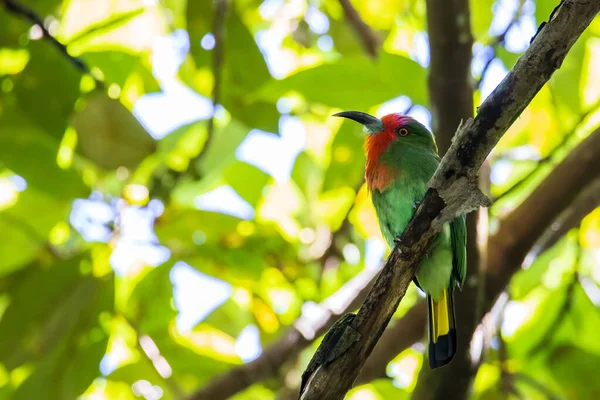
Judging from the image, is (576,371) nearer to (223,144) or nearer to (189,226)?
(189,226)

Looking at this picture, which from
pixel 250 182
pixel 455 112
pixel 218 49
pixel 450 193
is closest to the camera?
pixel 450 193

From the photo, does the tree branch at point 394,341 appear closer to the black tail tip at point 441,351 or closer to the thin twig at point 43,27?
the black tail tip at point 441,351

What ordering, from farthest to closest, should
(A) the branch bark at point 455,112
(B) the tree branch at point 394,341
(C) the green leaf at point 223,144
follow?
1. (C) the green leaf at point 223,144
2. (B) the tree branch at point 394,341
3. (A) the branch bark at point 455,112

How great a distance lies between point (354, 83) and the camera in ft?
9.22

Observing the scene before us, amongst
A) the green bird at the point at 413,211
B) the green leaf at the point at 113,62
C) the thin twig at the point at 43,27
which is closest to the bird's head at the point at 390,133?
the green bird at the point at 413,211

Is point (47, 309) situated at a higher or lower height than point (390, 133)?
lower

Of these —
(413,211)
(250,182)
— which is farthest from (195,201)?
(413,211)

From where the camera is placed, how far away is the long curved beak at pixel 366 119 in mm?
3103

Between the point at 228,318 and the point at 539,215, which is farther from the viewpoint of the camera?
the point at 228,318

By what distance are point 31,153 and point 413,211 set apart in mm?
1597

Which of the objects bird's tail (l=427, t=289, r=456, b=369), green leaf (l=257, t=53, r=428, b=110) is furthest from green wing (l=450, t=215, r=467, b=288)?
green leaf (l=257, t=53, r=428, b=110)

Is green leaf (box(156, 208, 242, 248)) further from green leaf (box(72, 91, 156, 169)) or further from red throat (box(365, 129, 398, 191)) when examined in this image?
red throat (box(365, 129, 398, 191))

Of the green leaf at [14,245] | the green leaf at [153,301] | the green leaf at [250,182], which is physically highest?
the green leaf at [250,182]

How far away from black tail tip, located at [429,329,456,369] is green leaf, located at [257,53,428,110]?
0.95m
